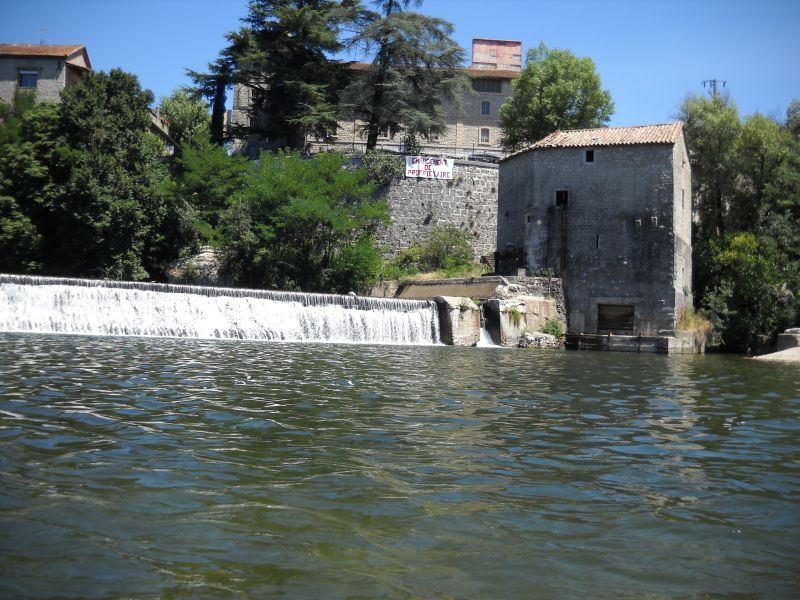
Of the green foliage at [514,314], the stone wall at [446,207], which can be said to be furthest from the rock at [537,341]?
the stone wall at [446,207]

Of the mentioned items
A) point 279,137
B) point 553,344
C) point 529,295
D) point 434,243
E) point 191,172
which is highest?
point 279,137

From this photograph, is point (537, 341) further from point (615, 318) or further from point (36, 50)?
point (36, 50)

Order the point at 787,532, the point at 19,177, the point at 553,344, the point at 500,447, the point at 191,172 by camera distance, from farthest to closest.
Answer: the point at 191,172
the point at 19,177
the point at 553,344
the point at 500,447
the point at 787,532

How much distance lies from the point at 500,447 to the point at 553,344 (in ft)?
64.8

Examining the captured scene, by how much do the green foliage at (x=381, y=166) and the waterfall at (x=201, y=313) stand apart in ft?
A: 39.9

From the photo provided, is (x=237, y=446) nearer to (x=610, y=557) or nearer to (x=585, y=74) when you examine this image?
(x=610, y=557)

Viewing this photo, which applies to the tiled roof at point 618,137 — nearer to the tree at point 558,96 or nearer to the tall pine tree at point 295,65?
the tree at point 558,96

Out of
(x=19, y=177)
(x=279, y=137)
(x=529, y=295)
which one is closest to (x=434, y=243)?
A: (x=529, y=295)

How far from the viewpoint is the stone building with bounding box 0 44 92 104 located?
37125mm

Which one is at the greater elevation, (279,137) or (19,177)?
(279,137)

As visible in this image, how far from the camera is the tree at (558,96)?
37.0 metres

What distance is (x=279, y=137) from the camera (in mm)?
37031

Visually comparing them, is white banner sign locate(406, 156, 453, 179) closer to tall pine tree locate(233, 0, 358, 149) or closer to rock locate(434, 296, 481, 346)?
tall pine tree locate(233, 0, 358, 149)

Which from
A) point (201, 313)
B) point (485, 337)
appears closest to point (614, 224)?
point (485, 337)
